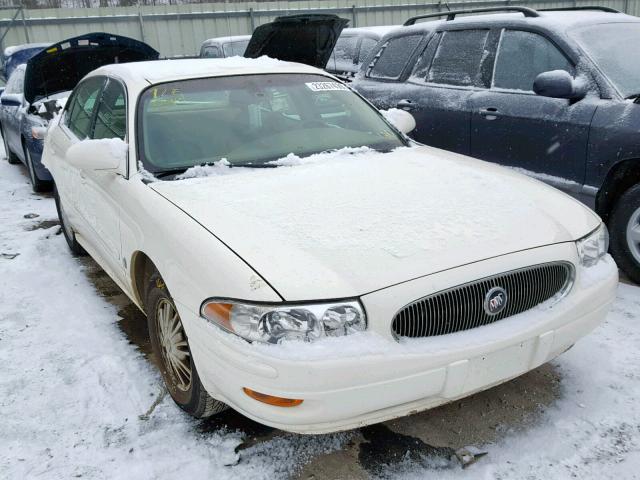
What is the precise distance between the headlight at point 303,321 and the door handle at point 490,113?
313 centimetres

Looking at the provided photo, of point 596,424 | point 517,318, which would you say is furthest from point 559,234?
point 596,424

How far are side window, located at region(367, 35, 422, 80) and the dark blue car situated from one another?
297 centimetres

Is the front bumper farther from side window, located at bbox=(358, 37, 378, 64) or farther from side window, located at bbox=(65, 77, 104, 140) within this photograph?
side window, located at bbox=(358, 37, 378, 64)

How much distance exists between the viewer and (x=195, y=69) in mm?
3617

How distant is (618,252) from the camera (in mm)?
4008

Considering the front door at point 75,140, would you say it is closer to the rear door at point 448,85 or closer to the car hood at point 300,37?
the rear door at point 448,85

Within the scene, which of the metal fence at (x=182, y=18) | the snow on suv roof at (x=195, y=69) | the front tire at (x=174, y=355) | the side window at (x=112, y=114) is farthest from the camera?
the metal fence at (x=182, y=18)

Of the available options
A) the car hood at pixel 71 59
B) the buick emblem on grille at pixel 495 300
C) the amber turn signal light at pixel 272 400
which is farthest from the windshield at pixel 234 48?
the amber turn signal light at pixel 272 400

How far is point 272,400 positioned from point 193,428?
0.75m

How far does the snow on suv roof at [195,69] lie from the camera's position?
353 centimetres

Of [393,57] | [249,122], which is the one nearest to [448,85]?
[393,57]

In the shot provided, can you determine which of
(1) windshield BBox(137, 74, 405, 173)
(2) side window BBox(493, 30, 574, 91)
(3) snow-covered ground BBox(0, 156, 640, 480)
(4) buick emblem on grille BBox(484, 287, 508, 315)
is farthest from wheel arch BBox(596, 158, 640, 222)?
(4) buick emblem on grille BBox(484, 287, 508, 315)

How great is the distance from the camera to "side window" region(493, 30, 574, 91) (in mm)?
4434

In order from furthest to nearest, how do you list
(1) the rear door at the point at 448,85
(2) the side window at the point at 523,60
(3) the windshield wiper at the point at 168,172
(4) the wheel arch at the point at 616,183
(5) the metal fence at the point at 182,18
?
(5) the metal fence at the point at 182,18
(1) the rear door at the point at 448,85
(2) the side window at the point at 523,60
(4) the wheel arch at the point at 616,183
(3) the windshield wiper at the point at 168,172
